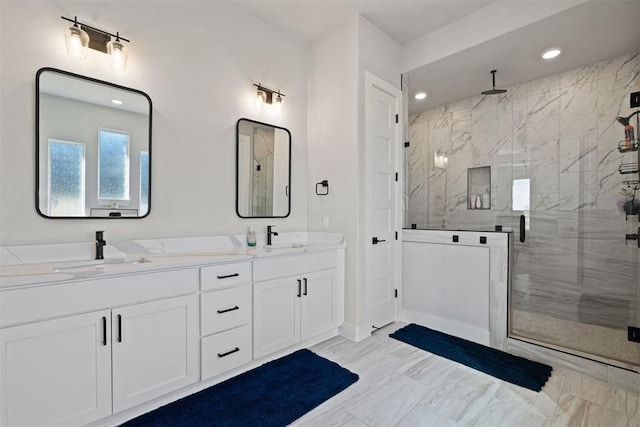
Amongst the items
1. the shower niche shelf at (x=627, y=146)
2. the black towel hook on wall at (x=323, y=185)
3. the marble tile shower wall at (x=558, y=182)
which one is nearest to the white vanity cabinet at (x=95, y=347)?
the black towel hook on wall at (x=323, y=185)

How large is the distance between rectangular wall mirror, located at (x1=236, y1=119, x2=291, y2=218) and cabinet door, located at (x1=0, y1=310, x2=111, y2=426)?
1.47m

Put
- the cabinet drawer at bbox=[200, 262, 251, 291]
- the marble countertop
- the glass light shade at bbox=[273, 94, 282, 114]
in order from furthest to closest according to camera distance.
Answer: the glass light shade at bbox=[273, 94, 282, 114] → the cabinet drawer at bbox=[200, 262, 251, 291] → the marble countertop

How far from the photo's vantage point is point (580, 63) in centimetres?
331

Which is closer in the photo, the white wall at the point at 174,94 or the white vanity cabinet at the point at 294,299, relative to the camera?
the white wall at the point at 174,94

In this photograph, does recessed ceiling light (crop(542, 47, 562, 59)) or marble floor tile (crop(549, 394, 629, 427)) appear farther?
recessed ceiling light (crop(542, 47, 562, 59))

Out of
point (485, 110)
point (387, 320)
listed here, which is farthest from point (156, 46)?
point (485, 110)

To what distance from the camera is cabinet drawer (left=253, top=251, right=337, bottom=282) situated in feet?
7.92

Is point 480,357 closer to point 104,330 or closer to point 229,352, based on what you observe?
point 229,352

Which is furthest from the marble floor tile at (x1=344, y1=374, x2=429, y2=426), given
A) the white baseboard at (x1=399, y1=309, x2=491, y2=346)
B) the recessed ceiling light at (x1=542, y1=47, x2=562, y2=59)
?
the recessed ceiling light at (x1=542, y1=47, x2=562, y2=59)

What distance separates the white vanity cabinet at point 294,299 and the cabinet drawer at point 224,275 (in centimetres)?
9

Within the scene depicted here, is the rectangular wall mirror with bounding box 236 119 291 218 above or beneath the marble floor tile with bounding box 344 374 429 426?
above

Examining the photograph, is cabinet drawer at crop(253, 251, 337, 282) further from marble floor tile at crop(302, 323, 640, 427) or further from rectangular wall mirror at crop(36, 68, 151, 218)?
rectangular wall mirror at crop(36, 68, 151, 218)

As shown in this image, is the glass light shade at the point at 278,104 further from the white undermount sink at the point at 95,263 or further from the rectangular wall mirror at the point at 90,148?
the white undermount sink at the point at 95,263

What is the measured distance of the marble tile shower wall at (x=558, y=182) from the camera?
10.6ft
